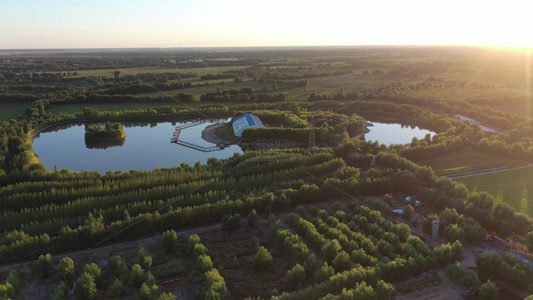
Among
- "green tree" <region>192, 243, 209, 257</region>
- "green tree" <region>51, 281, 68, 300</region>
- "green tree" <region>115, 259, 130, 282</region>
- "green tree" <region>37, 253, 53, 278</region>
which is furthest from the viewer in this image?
"green tree" <region>192, 243, 209, 257</region>

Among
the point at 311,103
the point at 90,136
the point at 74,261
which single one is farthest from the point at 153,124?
the point at 74,261

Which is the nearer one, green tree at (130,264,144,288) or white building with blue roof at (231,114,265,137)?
green tree at (130,264,144,288)

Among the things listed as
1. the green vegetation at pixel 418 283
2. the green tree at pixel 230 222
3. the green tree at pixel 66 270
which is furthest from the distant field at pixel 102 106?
the green vegetation at pixel 418 283

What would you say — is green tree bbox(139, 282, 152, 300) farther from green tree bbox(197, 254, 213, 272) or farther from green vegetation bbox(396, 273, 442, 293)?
green vegetation bbox(396, 273, 442, 293)

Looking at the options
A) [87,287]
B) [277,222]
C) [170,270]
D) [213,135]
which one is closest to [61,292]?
[87,287]

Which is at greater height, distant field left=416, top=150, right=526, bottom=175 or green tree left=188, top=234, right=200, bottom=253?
green tree left=188, top=234, right=200, bottom=253

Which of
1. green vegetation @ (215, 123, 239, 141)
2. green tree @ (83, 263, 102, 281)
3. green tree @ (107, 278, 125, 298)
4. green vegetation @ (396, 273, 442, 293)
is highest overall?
green tree @ (83, 263, 102, 281)

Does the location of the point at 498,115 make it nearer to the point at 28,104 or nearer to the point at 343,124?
the point at 343,124

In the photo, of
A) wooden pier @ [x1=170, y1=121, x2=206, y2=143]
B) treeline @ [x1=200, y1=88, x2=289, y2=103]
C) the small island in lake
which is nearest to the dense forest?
the small island in lake
